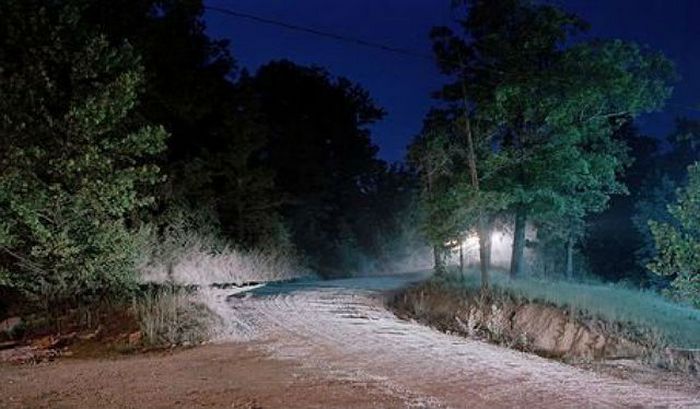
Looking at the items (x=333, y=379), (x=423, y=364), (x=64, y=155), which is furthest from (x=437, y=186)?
(x=333, y=379)

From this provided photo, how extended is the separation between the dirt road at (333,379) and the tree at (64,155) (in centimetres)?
327

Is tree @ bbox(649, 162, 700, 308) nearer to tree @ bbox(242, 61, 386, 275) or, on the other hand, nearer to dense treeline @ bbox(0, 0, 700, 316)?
dense treeline @ bbox(0, 0, 700, 316)

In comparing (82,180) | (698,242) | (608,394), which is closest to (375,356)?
(608,394)

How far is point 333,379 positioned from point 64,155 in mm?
6663

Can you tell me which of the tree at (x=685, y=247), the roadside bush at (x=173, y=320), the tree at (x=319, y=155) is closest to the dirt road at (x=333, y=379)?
the roadside bush at (x=173, y=320)

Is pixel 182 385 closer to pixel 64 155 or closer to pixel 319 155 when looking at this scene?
pixel 64 155

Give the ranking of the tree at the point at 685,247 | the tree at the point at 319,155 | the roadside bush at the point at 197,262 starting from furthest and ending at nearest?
the tree at the point at 319,155
the roadside bush at the point at 197,262
the tree at the point at 685,247

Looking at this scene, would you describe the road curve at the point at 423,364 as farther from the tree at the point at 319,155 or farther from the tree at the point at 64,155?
the tree at the point at 319,155

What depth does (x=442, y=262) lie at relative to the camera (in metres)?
21.9

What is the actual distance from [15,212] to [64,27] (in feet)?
10.8

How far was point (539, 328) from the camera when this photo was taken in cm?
1275

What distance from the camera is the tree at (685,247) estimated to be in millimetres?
11789

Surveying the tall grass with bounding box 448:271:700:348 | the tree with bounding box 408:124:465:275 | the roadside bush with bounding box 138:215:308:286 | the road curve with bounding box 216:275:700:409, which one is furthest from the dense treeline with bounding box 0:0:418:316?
the tall grass with bounding box 448:271:700:348

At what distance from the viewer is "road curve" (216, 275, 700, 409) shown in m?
6.12
